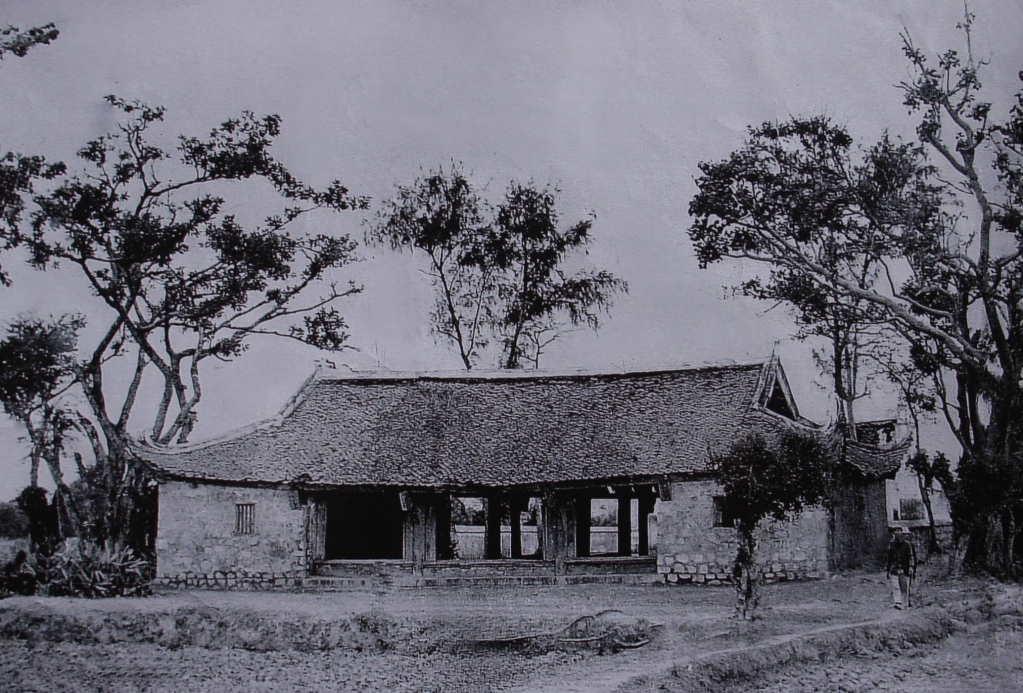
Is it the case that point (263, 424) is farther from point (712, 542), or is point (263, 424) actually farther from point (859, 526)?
point (859, 526)

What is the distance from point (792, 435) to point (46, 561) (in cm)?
404

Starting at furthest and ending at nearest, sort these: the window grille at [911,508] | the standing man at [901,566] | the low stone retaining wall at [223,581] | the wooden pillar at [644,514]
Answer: the wooden pillar at [644,514] < the window grille at [911,508] < the low stone retaining wall at [223,581] < the standing man at [901,566]

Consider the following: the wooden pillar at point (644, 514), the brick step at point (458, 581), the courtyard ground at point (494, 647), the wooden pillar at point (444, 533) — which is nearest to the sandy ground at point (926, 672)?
the courtyard ground at point (494, 647)

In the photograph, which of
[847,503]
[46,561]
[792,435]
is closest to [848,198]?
→ [792,435]

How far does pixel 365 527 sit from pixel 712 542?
441 cm

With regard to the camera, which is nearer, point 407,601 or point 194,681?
point 194,681

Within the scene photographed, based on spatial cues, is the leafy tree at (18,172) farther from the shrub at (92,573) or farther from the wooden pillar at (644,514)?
the wooden pillar at (644,514)

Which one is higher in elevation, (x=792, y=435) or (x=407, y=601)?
(x=792, y=435)

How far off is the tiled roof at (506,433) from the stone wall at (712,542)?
0.26 metres

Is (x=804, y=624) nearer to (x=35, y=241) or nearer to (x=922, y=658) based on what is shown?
(x=922, y=658)

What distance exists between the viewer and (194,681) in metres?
4.30

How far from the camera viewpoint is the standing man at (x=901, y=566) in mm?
5684

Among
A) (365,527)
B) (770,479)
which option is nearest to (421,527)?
Result: (365,527)

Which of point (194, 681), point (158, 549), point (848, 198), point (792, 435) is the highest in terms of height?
point (848, 198)
